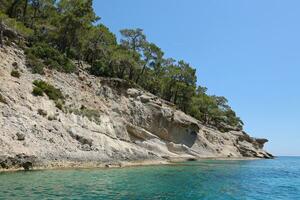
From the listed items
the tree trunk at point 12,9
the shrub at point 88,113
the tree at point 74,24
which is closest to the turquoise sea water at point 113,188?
the shrub at point 88,113

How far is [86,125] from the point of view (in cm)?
4850

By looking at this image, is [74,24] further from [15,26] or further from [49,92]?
[49,92]

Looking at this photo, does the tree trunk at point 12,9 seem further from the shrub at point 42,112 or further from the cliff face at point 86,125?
the shrub at point 42,112

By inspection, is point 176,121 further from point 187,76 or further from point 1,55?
point 1,55

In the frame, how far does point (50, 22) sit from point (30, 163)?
44.3m

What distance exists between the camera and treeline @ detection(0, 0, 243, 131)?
6038 centimetres

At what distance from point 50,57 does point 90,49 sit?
17586 mm

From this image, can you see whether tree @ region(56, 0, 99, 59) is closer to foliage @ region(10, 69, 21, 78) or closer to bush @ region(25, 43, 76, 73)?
bush @ region(25, 43, 76, 73)

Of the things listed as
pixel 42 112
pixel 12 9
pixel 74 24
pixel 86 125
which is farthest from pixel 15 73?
pixel 12 9

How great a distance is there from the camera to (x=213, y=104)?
4291 inches

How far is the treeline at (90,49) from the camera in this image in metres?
60.4

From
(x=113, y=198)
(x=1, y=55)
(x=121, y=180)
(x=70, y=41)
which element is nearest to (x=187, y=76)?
(x=70, y=41)

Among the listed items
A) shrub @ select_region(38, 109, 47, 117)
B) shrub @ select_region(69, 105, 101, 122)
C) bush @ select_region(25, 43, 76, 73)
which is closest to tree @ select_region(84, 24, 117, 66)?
bush @ select_region(25, 43, 76, 73)

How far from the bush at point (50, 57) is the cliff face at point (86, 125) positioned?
4.92 ft
